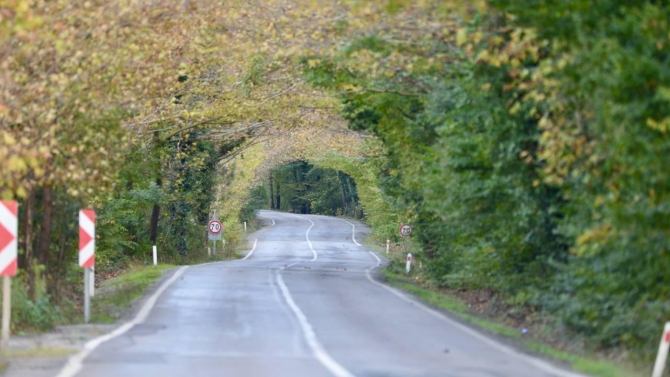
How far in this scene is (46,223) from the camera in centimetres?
1630

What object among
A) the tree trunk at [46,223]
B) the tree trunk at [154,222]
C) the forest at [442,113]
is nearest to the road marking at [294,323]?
the forest at [442,113]

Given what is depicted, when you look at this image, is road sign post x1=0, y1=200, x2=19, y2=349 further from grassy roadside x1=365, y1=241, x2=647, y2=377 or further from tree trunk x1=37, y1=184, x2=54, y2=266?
grassy roadside x1=365, y1=241, x2=647, y2=377

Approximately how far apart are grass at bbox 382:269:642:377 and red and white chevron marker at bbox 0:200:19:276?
6994mm

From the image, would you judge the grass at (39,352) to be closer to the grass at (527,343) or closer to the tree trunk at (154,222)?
the grass at (527,343)

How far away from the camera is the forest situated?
1058cm

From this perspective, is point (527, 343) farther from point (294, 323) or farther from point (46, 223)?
point (46, 223)

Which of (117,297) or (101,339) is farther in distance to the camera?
(117,297)

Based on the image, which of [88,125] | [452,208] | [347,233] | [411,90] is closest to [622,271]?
[452,208]

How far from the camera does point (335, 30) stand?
1745 centimetres

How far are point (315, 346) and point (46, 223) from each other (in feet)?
21.4

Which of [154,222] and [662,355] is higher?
[154,222]

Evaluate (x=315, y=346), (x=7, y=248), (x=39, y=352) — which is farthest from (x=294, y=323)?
(x=7, y=248)

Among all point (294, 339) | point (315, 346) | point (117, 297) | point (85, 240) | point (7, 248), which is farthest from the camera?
point (117, 297)

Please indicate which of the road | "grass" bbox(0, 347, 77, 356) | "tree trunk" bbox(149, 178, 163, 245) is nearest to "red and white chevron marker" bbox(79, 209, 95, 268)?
the road
